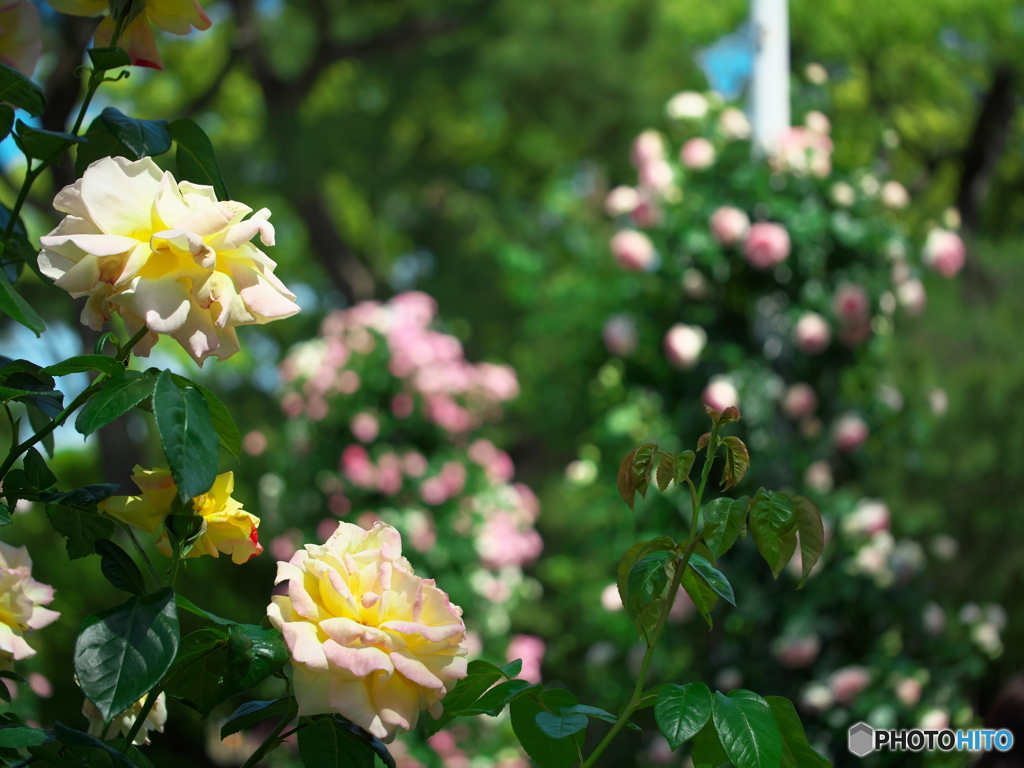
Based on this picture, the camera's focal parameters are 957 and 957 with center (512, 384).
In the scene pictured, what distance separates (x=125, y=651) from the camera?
1.75ft

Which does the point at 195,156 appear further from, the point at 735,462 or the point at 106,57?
the point at 735,462

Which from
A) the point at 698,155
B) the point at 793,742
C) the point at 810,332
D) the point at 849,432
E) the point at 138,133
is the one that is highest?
the point at 138,133

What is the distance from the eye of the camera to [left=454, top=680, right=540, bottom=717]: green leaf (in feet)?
2.12

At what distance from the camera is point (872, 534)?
2658mm

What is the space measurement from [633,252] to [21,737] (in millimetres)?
2285

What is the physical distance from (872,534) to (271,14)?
8895mm

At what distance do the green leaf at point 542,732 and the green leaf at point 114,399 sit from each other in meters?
0.33

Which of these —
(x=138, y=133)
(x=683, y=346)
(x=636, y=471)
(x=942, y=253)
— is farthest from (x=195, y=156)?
(x=942, y=253)

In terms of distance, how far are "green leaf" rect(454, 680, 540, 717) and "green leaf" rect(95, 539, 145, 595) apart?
230 mm

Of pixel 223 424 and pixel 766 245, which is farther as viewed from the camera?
pixel 766 245

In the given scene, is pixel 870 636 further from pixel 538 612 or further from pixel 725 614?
pixel 538 612

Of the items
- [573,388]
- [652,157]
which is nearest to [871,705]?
[573,388]

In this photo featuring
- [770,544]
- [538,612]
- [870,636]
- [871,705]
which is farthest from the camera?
[538,612]

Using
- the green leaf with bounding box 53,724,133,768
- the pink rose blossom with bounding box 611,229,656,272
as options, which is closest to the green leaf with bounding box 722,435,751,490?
the green leaf with bounding box 53,724,133,768
